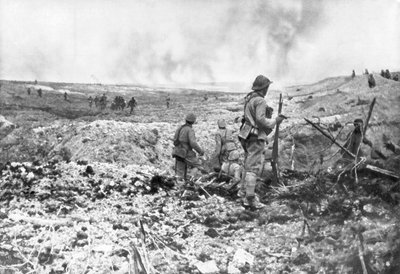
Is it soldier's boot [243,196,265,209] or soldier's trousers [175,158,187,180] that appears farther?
soldier's trousers [175,158,187,180]

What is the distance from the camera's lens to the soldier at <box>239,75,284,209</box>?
574 cm

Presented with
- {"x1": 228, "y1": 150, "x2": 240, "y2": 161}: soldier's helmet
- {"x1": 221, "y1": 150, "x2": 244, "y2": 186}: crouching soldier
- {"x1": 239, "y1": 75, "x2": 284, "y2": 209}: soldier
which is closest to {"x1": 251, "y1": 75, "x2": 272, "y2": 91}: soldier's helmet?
{"x1": 239, "y1": 75, "x2": 284, "y2": 209}: soldier

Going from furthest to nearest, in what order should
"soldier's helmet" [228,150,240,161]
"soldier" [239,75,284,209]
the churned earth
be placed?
"soldier's helmet" [228,150,240,161] → "soldier" [239,75,284,209] → the churned earth

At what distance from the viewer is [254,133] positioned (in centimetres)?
582

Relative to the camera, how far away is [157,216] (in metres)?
5.46

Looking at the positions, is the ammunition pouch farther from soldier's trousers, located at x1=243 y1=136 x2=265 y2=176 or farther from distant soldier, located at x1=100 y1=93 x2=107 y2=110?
distant soldier, located at x1=100 y1=93 x2=107 y2=110

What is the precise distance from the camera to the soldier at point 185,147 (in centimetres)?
766

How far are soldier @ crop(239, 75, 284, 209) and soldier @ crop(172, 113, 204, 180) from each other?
1825mm

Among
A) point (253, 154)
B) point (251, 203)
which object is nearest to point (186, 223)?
point (251, 203)

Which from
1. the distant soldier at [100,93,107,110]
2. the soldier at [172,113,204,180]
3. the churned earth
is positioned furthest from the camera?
the distant soldier at [100,93,107,110]

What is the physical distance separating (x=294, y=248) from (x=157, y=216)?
1.77 m

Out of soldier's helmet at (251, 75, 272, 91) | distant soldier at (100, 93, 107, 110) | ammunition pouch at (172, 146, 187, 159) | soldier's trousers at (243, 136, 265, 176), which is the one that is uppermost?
soldier's helmet at (251, 75, 272, 91)

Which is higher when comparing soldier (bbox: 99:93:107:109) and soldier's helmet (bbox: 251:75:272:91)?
soldier's helmet (bbox: 251:75:272:91)

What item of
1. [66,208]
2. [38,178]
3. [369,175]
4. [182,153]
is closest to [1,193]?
[38,178]
